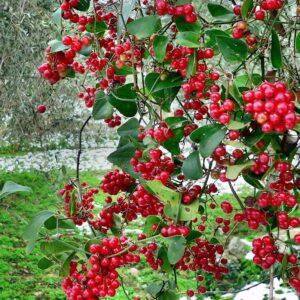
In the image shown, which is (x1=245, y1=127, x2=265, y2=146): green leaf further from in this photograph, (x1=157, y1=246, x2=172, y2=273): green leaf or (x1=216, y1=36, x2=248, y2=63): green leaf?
(x1=157, y1=246, x2=172, y2=273): green leaf

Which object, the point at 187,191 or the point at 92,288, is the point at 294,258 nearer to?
the point at 187,191

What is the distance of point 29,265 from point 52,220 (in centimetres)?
277

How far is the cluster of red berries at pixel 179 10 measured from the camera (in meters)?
0.80

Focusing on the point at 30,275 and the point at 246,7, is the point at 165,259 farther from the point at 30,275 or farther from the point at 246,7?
the point at 30,275

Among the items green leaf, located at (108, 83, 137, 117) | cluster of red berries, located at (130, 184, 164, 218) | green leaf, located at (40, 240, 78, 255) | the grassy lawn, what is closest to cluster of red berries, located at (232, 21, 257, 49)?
green leaf, located at (108, 83, 137, 117)

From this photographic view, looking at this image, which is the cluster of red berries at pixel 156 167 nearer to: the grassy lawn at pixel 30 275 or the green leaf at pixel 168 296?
the green leaf at pixel 168 296

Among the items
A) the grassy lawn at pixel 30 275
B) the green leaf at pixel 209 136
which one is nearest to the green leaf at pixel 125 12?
the green leaf at pixel 209 136

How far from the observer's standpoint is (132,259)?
948 millimetres

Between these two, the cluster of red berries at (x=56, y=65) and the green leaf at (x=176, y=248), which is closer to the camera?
the green leaf at (x=176, y=248)

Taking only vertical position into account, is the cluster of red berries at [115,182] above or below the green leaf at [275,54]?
below

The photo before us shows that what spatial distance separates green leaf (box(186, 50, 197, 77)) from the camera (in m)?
0.81

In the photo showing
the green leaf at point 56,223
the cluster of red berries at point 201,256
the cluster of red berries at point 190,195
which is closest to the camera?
the cluster of red berries at point 190,195

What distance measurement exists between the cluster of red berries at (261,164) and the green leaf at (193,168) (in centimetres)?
9

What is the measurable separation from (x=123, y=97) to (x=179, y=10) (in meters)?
0.21
